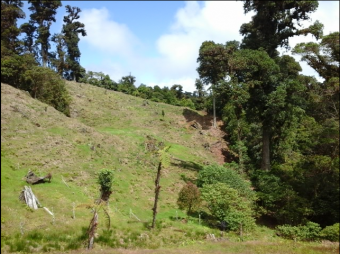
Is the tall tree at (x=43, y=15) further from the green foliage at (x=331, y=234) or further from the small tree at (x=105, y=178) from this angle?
the green foliage at (x=331, y=234)

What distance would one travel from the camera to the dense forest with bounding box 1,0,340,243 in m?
27.3

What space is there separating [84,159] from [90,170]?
94.8 inches

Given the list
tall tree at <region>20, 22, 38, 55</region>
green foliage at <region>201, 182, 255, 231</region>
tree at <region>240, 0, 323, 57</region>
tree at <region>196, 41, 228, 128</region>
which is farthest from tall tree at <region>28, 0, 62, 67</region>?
green foliage at <region>201, 182, 255, 231</region>

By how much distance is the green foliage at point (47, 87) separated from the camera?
141 ft

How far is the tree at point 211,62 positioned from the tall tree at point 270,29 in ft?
13.0

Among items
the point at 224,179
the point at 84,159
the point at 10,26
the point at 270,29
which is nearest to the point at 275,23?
the point at 270,29

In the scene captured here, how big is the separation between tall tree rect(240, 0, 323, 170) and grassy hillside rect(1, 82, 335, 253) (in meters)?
11.2

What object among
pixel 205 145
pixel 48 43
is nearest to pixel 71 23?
pixel 48 43

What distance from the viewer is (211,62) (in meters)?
52.2

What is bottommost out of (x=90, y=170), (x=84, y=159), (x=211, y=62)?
(x=90, y=170)

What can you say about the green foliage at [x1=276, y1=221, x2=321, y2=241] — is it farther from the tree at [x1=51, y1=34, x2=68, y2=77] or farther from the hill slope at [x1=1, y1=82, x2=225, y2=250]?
the tree at [x1=51, y1=34, x2=68, y2=77]

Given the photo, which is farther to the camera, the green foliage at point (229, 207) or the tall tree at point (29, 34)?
the tall tree at point (29, 34)

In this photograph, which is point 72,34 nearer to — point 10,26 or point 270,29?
point 10,26

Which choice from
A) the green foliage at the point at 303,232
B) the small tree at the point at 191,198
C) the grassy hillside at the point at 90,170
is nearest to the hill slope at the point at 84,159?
the grassy hillside at the point at 90,170
